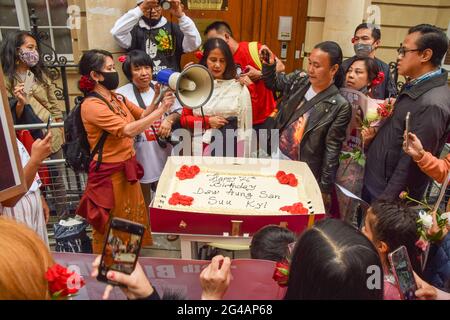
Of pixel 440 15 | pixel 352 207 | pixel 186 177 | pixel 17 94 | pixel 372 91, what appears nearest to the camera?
pixel 186 177

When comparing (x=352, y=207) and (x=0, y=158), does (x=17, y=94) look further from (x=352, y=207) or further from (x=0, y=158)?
(x=352, y=207)

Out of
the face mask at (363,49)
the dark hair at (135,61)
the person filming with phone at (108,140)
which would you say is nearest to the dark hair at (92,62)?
the person filming with phone at (108,140)

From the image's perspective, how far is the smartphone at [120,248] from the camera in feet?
4.41

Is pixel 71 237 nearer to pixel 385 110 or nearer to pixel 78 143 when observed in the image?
pixel 78 143

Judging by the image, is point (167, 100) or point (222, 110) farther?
point (222, 110)

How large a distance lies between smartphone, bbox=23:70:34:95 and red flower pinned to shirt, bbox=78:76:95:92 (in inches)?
39.9

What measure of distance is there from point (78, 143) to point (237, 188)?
132 centimetres

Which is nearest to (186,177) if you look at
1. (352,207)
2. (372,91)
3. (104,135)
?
(104,135)

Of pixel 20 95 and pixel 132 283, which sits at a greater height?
pixel 20 95

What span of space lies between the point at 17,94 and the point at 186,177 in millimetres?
1797

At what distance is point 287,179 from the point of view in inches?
115

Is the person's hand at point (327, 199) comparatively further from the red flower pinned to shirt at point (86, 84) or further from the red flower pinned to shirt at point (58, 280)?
the red flower pinned to shirt at point (58, 280)

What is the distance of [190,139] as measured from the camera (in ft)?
12.0

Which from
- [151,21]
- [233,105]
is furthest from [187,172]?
[151,21]
